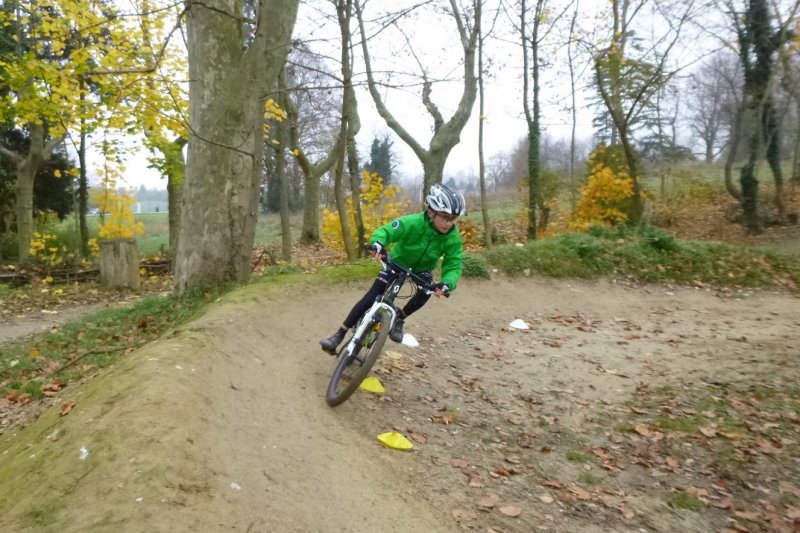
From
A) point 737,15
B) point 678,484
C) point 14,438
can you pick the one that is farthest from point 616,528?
point 737,15

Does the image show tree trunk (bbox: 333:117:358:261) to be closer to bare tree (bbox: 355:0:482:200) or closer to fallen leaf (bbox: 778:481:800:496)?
bare tree (bbox: 355:0:482:200)

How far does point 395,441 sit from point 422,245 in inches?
77.7

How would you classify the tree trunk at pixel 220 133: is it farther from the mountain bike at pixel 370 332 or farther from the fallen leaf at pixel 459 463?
the fallen leaf at pixel 459 463

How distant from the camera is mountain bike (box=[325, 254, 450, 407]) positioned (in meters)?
5.29

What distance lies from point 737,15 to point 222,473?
2339 centimetres

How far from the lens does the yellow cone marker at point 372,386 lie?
5941mm

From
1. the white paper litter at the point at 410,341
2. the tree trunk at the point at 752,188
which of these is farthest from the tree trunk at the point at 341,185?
the tree trunk at the point at 752,188

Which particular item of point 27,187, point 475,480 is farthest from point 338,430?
point 27,187

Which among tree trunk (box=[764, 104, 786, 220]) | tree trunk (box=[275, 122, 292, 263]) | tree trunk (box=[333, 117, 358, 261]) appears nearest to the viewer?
tree trunk (box=[333, 117, 358, 261])

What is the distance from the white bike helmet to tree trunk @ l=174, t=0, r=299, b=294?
178 inches

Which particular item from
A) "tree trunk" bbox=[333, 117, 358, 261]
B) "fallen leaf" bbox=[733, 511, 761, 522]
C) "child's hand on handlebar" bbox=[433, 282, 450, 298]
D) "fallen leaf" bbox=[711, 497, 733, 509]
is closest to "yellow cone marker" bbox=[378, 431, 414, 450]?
"child's hand on handlebar" bbox=[433, 282, 450, 298]

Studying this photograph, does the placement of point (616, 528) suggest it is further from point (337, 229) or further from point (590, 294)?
point (337, 229)

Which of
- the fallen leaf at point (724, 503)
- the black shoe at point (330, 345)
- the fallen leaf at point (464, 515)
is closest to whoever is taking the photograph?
the fallen leaf at point (464, 515)

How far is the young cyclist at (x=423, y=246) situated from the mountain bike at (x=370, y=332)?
0.12m
